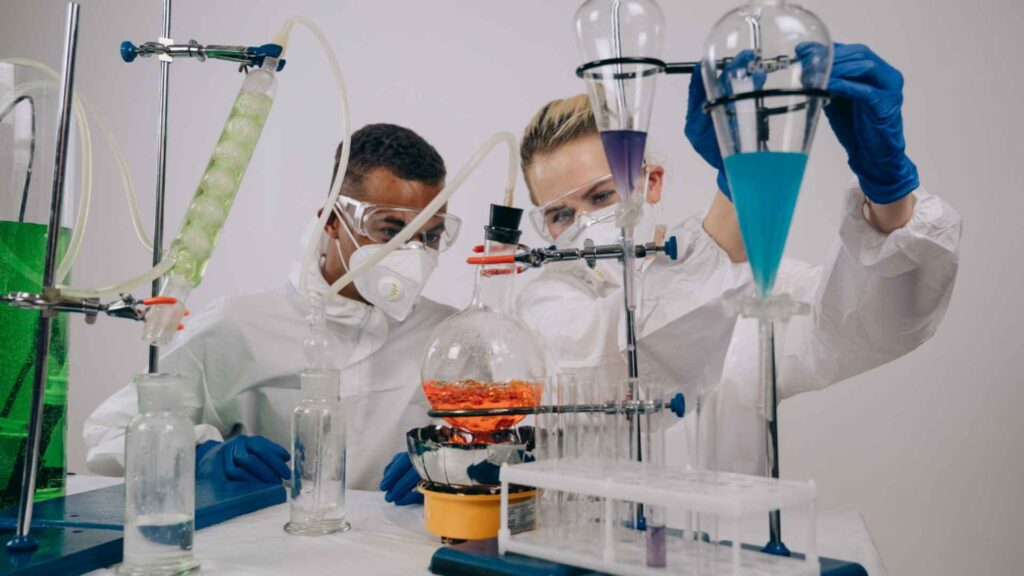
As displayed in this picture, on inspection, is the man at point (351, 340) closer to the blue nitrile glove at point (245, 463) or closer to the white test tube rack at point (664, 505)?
the blue nitrile glove at point (245, 463)

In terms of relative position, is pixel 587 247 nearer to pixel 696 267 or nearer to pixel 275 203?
pixel 696 267

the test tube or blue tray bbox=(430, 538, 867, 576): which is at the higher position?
the test tube

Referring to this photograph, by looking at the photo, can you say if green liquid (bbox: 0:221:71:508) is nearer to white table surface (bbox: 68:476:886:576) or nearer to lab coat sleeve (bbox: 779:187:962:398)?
white table surface (bbox: 68:476:886:576)

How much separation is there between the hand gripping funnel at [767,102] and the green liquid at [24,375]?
1141mm

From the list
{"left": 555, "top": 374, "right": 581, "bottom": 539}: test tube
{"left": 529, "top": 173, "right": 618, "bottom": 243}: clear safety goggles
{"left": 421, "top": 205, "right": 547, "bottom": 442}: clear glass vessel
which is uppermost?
{"left": 529, "top": 173, "right": 618, "bottom": 243}: clear safety goggles

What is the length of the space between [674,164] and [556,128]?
597mm

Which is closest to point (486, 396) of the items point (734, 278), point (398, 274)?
point (734, 278)

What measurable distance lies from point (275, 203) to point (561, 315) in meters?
1.92

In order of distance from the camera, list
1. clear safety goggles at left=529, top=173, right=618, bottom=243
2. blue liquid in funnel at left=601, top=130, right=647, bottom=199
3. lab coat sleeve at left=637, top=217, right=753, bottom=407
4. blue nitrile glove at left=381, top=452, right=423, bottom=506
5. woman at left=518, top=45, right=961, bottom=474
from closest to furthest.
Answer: blue liquid in funnel at left=601, top=130, right=647, bottom=199 < woman at left=518, top=45, right=961, bottom=474 < blue nitrile glove at left=381, top=452, right=423, bottom=506 < lab coat sleeve at left=637, top=217, right=753, bottom=407 < clear safety goggles at left=529, top=173, right=618, bottom=243

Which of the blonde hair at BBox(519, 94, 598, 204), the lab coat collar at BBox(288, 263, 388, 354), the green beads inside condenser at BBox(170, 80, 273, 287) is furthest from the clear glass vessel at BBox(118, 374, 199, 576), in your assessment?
the blonde hair at BBox(519, 94, 598, 204)

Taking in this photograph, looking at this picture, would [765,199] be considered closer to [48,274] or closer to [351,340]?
[48,274]

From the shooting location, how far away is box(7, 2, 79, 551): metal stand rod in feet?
3.75

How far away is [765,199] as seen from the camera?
81 cm

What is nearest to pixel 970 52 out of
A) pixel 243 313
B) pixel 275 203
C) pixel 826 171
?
pixel 826 171
